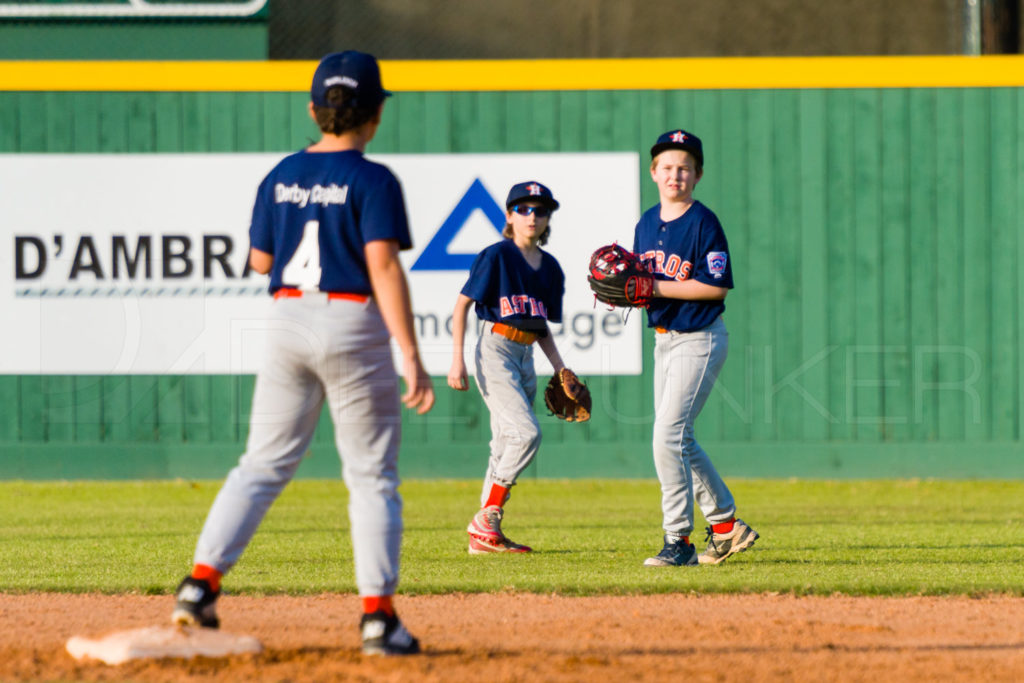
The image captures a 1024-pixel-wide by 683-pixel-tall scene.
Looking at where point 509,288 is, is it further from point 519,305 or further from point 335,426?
point 335,426

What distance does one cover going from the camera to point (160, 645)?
349 cm

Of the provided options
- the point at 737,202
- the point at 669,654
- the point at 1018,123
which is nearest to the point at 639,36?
the point at 737,202

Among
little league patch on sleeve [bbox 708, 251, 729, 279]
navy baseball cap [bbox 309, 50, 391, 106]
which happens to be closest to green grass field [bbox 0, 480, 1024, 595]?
little league patch on sleeve [bbox 708, 251, 729, 279]

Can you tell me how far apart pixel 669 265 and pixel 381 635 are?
263 centimetres

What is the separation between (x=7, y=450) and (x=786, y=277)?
7.10m

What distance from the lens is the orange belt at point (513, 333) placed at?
20.4 ft

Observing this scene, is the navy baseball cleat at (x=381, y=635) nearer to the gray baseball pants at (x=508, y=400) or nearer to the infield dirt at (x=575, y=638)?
the infield dirt at (x=575, y=638)

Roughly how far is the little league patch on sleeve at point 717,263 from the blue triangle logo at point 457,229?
5211 mm

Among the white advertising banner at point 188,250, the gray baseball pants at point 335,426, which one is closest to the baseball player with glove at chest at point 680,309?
the gray baseball pants at point 335,426

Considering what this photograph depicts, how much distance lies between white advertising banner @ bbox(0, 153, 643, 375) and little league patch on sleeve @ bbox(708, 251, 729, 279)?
502 centimetres

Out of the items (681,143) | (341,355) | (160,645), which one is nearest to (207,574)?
(160,645)

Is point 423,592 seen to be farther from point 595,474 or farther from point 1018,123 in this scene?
point 1018,123

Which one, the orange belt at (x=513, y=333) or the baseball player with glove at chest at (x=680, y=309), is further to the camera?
the orange belt at (x=513, y=333)

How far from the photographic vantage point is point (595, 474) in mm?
10633
